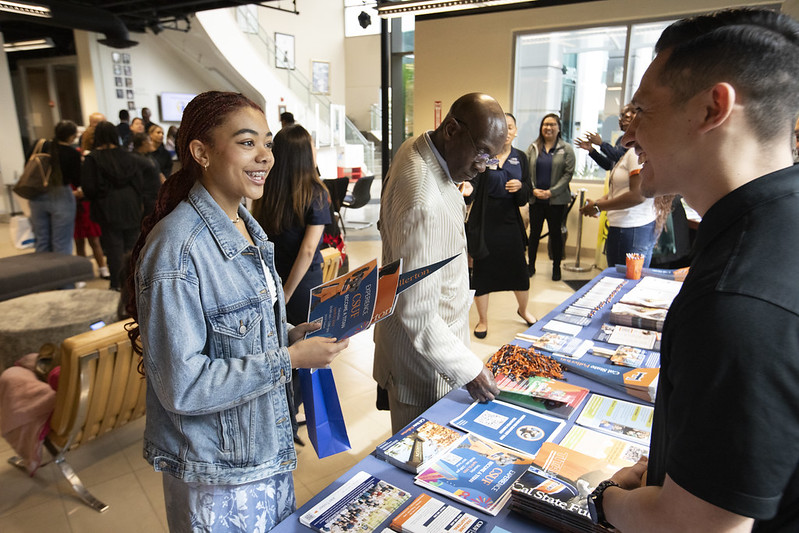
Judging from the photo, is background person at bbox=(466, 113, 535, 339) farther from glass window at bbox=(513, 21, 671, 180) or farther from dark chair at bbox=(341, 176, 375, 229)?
dark chair at bbox=(341, 176, 375, 229)

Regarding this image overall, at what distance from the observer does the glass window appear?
21.5ft

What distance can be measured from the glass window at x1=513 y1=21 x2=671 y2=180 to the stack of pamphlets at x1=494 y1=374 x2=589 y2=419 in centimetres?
580

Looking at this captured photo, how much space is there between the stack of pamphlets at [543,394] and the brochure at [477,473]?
250 mm

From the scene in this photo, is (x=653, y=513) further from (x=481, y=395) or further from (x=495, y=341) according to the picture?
(x=495, y=341)

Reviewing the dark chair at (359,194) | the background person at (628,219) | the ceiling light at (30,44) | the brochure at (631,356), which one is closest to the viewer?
the brochure at (631,356)

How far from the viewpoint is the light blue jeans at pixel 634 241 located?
3.72m

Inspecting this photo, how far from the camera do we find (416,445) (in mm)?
1355

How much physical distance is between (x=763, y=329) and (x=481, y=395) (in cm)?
111

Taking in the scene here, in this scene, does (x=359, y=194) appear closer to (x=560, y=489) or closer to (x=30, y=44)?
(x=560, y=489)

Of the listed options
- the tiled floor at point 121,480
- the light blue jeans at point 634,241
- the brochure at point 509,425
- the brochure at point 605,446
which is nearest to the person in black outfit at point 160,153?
the tiled floor at point 121,480

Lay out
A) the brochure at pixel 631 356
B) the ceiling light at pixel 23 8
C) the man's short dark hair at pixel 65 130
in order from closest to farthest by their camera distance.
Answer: the brochure at pixel 631 356, the man's short dark hair at pixel 65 130, the ceiling light at pixel 23 8

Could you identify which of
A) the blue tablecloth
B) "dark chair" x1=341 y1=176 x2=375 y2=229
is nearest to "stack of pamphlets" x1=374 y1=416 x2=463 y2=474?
the blue tablecloth

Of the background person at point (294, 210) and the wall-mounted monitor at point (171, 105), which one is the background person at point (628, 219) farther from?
the wall-mounted monitor at point (171, 105)

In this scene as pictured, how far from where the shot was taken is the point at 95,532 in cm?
226
